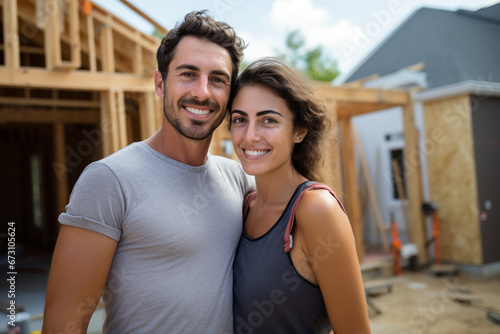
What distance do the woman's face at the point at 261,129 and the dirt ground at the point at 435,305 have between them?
3854 millimetres

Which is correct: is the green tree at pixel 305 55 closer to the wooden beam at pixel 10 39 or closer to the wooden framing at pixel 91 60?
the wooden framing at pixel 91 60

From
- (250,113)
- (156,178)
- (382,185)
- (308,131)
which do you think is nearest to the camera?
(156,178)

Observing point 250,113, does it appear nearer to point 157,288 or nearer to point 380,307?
point 157,288

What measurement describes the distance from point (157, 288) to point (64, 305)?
0.34 metres

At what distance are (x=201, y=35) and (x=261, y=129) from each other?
534 millimetres

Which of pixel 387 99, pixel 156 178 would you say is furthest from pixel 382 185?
pixel 156 178

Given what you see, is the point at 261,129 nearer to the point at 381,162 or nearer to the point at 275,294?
the point at 275,294

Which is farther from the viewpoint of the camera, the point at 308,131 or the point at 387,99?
the point at 387,99

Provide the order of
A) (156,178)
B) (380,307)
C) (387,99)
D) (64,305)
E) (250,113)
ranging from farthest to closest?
(387,99), (380,307), (250,113), (156,178), (64,305)

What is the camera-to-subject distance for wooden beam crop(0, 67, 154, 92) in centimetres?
521

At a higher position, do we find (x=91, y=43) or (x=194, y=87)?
(x=91, y=43)

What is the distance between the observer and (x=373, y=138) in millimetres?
11359

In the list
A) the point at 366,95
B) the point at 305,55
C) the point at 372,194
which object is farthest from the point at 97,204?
the point at 305,55

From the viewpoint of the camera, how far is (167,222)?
1.65 meters
